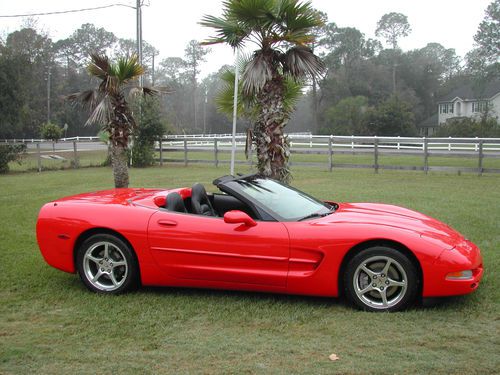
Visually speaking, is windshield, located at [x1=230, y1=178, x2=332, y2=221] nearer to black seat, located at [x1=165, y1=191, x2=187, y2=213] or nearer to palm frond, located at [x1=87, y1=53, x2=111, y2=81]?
black seat, located at [x1=165, y1=191, x2=187, y2=213]

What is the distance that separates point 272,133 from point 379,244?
14.3ft

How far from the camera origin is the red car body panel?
4.39 meters

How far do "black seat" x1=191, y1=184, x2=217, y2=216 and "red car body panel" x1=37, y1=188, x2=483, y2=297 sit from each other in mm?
315

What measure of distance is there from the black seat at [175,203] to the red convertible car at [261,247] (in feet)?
0.03

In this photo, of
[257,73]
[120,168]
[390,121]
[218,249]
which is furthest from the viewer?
[390,121]

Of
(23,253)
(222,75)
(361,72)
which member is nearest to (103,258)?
(23,253)

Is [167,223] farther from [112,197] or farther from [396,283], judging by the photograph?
[396,283]

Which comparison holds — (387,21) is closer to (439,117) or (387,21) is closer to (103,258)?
(439,117)

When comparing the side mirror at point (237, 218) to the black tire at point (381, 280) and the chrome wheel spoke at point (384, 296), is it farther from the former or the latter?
the chrome wheel spoke at point (384, 296)

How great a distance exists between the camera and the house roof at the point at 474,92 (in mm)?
53469

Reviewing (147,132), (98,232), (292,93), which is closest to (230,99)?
(292,93)

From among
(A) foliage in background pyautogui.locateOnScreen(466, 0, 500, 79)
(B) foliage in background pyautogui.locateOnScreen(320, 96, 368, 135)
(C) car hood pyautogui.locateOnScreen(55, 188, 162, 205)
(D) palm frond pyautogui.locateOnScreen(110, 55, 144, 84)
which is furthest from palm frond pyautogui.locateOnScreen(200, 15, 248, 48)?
(A) foliage in background pyautogui.locateOnScreen(466, 0, 500, 79)

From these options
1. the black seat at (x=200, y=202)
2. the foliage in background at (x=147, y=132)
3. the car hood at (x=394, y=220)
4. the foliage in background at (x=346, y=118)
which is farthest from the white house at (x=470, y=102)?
the black seat at (x=200, y=202)

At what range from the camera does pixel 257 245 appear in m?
4.59
